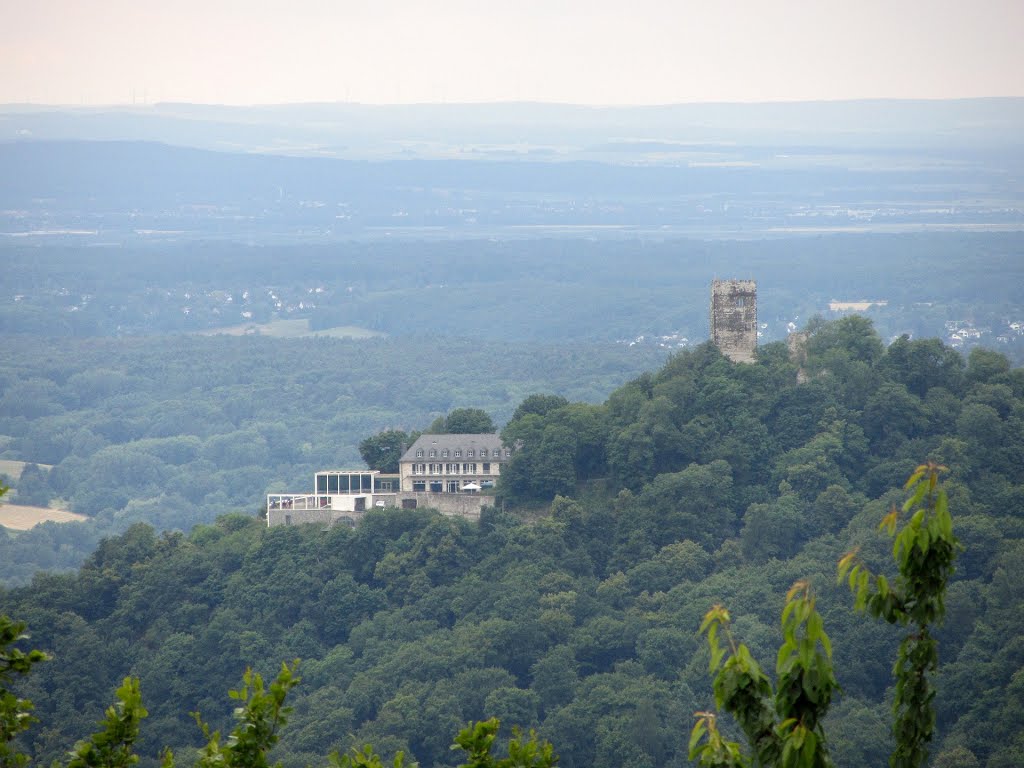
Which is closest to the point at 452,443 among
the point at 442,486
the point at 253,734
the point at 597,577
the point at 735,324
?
the point at 442,486

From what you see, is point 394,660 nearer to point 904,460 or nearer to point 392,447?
point 392,447

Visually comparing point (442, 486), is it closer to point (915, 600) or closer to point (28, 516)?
point (915, 600)

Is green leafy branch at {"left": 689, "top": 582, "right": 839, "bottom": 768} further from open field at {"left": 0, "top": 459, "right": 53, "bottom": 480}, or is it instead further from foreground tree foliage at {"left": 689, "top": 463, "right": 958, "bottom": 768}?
open field at {"left": 0, "top": 459, "right": 53, "bottom": 480}

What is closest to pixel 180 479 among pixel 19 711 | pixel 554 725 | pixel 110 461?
pixel 110 461

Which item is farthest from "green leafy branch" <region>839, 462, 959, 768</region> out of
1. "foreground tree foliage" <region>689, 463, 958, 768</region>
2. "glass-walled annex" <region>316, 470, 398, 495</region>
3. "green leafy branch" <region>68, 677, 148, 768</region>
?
"glass-walled annex" <region>316, 470, 398, 495</region>

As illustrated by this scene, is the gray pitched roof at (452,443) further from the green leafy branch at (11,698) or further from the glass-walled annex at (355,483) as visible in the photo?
the green leafy branch at (11,698)

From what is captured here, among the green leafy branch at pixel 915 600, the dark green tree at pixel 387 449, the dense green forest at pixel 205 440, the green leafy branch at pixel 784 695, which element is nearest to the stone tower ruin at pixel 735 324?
the dark green tree at pixel 387 449
